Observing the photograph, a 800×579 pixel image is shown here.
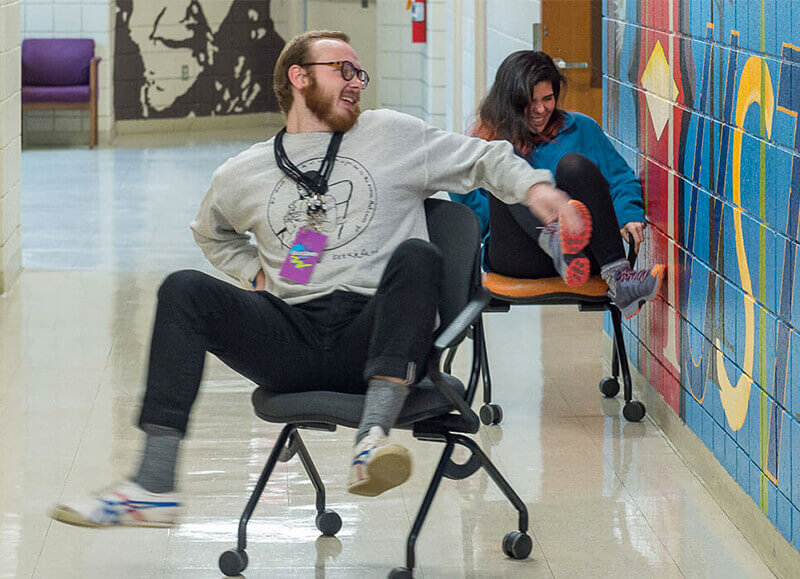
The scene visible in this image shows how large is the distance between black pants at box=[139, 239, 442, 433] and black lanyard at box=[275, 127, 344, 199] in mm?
236

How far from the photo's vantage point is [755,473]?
2.94 meters

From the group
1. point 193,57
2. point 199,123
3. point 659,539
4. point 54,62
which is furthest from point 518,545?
point 193,57

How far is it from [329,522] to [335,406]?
50 cm

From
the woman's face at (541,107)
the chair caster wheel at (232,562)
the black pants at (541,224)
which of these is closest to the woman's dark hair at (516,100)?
the woman's face at (541,107)

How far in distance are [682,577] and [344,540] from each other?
76 cm

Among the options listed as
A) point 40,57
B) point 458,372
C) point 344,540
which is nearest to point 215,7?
point 40,57

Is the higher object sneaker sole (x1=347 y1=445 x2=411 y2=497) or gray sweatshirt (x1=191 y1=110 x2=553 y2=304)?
gray sweatshirt (x1=191 y1=110 x2=553 y2=304)

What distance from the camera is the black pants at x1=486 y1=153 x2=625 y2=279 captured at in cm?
375

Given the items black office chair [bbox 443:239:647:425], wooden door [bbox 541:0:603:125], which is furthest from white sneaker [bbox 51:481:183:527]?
wooden door [bbox 541:0:603:125]

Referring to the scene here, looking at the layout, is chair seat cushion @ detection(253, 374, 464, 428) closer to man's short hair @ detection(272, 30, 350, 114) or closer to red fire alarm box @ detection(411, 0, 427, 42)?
man's short hair @ detection(272, 30, 350, 114)

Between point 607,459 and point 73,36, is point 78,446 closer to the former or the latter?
point 607,459

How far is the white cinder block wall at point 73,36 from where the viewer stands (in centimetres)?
1097

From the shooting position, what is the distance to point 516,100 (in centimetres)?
391

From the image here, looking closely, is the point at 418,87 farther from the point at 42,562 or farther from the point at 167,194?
the point at 42,562
